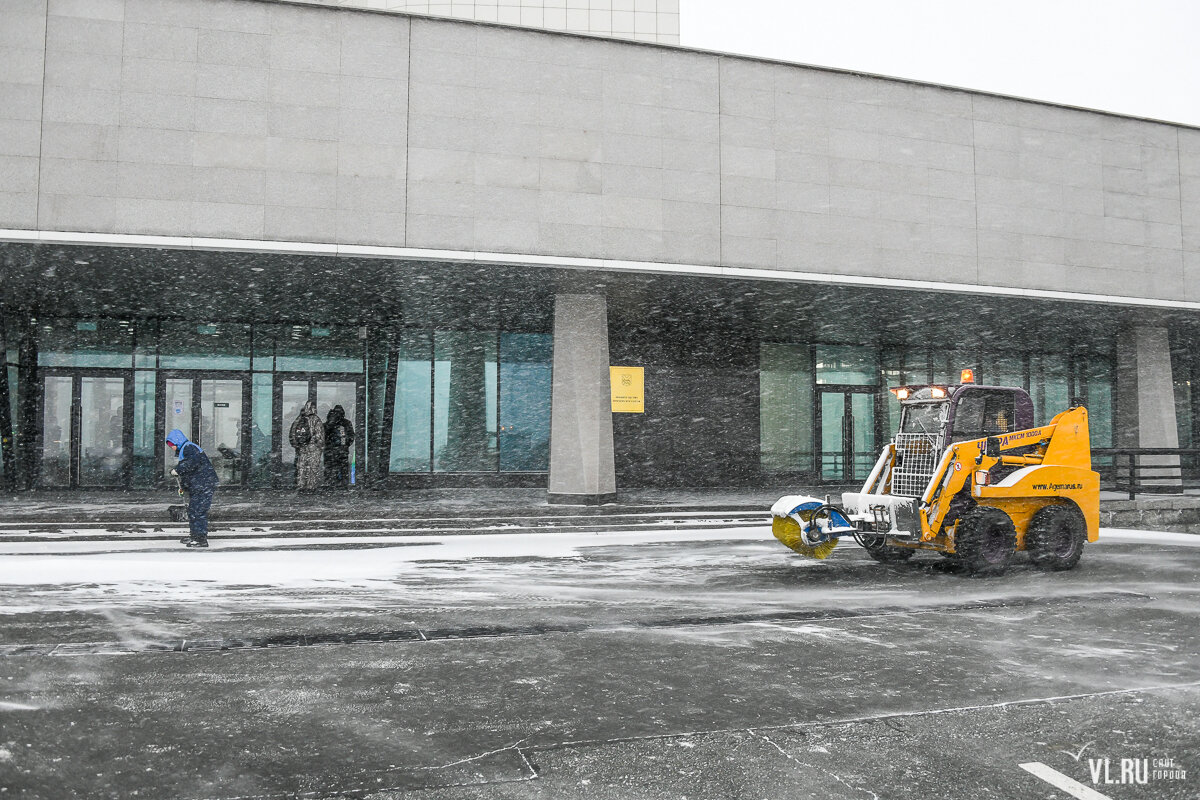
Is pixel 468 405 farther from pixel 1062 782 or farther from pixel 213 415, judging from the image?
pixel 1062 782

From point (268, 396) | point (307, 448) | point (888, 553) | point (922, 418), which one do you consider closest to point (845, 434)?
point (888, 553)

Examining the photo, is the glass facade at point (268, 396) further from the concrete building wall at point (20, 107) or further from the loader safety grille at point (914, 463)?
the loader safety grille at point (914, 463)

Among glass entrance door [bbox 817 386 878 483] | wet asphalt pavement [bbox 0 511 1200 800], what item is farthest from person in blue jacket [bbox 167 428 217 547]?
glass entrance door [bbox 817 386 878 483]

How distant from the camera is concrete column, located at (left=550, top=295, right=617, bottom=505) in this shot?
1664 centimetres

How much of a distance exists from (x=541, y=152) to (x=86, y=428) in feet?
39.3

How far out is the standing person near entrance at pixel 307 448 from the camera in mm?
19266

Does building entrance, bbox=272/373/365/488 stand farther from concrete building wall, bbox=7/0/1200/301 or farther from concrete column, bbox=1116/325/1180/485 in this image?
concrete column, bbox=1116/325/1180/485

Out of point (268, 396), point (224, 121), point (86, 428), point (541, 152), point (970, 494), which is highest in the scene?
point (224, 121)

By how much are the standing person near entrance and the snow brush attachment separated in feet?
39.9

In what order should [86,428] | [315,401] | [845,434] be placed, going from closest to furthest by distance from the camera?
[86,428], [315,401], [845,434]

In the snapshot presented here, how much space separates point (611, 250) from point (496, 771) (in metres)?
12.5

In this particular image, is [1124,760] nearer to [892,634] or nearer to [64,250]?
[892,634]

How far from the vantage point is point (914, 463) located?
34.7ft

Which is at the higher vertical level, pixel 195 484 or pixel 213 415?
pixel 213 415
